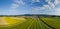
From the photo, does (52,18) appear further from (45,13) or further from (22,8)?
(22,8)

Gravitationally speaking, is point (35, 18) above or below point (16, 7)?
below

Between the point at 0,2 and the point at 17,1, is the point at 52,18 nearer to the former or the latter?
the point at 17,1

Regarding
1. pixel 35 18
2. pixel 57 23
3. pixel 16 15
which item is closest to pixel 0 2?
pixel 16 15

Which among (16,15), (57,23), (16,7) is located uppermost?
(16,7)

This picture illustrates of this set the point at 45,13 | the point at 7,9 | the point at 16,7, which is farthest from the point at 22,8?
the point at 45,13

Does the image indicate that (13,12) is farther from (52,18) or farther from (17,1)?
(52,18)

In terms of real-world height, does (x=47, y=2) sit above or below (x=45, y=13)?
above
